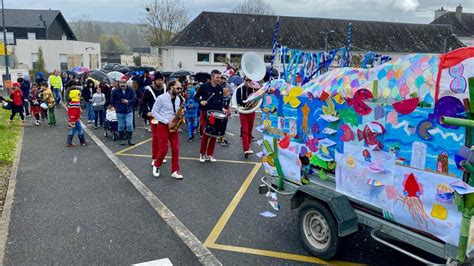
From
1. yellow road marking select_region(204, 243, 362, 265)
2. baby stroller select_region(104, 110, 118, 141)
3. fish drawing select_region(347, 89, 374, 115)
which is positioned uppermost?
fish drawing select_region(347, 89, 374, 115)

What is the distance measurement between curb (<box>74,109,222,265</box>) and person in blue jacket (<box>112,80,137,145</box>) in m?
2.26

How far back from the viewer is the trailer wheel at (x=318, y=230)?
13.5ft

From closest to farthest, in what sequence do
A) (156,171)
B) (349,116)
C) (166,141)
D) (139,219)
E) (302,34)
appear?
(349,116)
(139,219)
(166,141)
(156,171)
(302,34)

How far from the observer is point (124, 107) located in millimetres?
10273

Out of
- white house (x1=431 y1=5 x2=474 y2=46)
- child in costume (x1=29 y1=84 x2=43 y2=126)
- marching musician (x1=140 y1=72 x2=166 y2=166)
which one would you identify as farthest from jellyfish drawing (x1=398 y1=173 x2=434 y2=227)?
white house (x1=431 y1=5 x2=474 y2=46)

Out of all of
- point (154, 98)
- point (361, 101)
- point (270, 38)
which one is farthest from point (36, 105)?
point (270, 38)

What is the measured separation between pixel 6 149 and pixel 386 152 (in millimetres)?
8770

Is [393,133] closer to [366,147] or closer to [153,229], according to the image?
[366,147]

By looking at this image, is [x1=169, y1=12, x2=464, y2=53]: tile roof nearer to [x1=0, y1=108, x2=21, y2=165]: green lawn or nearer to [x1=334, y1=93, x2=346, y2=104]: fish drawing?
[x1=0, y1=108, x2=21, y2=165]: green lawn

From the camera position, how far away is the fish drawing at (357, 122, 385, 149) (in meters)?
3.58

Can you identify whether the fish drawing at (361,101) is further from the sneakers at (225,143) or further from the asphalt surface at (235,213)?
the sneakers at (225,143)

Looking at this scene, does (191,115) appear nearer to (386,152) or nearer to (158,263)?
(158,263)

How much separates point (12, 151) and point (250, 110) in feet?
18.5

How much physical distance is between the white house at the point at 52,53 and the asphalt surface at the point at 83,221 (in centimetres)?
4959
